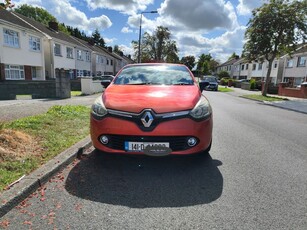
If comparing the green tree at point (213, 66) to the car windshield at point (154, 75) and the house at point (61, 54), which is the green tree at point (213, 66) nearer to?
the house at point (61, 54)

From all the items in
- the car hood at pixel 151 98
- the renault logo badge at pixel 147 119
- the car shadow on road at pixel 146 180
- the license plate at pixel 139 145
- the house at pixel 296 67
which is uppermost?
the house at pixel 296 67

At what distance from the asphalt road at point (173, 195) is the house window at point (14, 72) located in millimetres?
21615

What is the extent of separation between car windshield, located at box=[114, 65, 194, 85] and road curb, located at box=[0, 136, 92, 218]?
1.69 meters

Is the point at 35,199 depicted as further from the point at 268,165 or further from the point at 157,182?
the point at 268,165

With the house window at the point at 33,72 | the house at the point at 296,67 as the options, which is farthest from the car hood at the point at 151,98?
the house at the point at 296,67

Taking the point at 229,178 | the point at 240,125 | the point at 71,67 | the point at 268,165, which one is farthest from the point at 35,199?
the point at 71,67

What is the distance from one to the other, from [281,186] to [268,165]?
0.86m

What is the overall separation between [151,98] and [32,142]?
8.04 feet

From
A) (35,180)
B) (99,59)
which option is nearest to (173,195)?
(35,180)

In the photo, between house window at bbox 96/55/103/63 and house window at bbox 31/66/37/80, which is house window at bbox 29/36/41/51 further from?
house window at bbox 96/55/103/63

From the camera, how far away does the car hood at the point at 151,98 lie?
11.4 ft

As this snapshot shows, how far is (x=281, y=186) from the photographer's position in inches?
130

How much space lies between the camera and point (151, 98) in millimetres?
3719

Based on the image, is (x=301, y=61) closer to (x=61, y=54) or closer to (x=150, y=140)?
(x=61, y=54)
